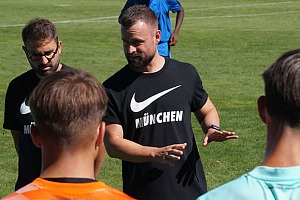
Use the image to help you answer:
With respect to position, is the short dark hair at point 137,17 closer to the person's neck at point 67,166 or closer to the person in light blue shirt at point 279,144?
the person's neck at point 67,166

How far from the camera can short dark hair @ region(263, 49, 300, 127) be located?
345 cm

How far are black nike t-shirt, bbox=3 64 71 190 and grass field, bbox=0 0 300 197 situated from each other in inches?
130

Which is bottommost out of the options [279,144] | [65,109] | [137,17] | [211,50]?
[211,50]

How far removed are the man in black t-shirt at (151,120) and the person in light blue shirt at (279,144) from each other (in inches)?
96.0

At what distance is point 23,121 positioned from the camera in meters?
6.32

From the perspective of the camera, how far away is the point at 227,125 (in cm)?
1317

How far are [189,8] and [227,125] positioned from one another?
999 inches

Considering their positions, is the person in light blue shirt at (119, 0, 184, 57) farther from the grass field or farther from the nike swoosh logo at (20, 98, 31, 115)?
the nike swoosh logo at (20, 98, 31, 115)

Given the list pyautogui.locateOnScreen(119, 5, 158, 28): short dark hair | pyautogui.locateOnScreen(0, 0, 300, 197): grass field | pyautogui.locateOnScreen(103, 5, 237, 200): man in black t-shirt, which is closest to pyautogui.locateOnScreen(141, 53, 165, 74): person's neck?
pyautogui.locateOnScreen(103, 5, 237, 200): man in black t-shirt

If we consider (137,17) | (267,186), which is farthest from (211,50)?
(267,186)

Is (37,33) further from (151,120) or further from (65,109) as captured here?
(65,109)

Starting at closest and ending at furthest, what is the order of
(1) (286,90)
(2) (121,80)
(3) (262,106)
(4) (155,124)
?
(1) (286,90), (3) (262,106), (4) (155,124), (2) (121,80)

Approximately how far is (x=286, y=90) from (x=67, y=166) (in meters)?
1.01

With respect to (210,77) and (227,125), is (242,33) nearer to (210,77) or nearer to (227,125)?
(210,77)
